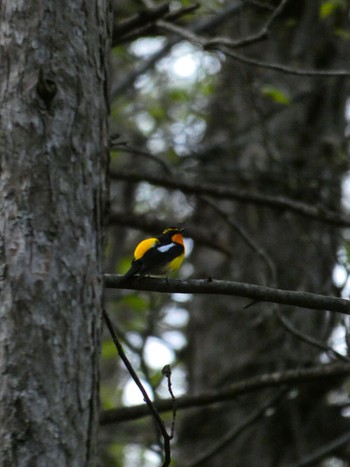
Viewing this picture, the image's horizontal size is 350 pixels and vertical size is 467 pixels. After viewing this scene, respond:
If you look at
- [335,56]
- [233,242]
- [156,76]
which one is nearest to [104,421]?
[233,242]

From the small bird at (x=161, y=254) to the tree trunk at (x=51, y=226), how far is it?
1347mm

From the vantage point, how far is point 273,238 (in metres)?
7.54

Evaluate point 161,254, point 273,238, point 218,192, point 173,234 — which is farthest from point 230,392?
point 273,238

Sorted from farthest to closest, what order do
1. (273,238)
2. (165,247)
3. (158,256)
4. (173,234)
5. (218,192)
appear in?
1. (273,238)
2. (218,192)
3. (173,234)
4. (165,247)
5. (158,256)

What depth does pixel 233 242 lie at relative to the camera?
7.64 metres

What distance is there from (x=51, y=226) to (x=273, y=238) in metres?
4.90

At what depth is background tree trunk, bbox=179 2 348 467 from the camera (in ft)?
22.8

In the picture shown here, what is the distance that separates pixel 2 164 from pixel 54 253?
0.41 metres

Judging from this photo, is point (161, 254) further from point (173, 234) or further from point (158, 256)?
point (173, 234)

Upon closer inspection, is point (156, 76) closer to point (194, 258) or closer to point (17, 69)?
point (194, 258)

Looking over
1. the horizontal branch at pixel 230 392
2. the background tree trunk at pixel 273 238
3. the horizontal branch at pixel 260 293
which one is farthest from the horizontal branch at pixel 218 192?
the horizontal branch at pixel 260 293

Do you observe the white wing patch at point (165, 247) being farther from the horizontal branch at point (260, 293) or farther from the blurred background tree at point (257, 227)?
the horizontal branch at point (260, 293)

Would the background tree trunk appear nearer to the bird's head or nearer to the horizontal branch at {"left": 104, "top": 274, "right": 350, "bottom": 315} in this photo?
the bird's head

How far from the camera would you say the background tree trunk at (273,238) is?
22.8 feet
